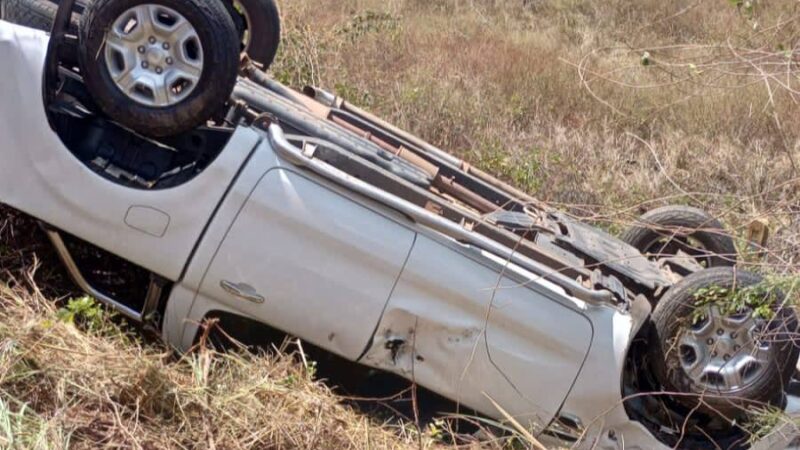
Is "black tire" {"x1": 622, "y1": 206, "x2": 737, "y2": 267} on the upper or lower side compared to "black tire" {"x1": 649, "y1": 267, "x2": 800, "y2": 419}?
upper

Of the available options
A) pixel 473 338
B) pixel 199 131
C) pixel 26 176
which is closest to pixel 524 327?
pixel 473 338

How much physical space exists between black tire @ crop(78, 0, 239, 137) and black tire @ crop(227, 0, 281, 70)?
144 centimetres

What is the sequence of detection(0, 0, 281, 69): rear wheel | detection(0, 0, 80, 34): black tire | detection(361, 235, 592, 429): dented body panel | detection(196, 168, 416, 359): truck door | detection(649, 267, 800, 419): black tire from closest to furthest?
detection(196, 168, 416, 359): truck door < detection(361, 235, 592, 429): dented body panel < detection(649, 267, 800, 419): black tire < detection(0, 0, 80, 34): black tire < detection(0, 0, 281, 69): rear wheel

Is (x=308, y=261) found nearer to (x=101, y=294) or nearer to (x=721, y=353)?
(x=101, y=294)

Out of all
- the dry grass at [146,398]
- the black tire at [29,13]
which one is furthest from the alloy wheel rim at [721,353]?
the black tire at [29,13]

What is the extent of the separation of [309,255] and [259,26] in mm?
2114

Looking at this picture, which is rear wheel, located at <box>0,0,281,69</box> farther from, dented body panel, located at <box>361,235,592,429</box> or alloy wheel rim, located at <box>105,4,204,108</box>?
dented body panel, located at <box>361,235,592,429</box>

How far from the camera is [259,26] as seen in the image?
5762 mm

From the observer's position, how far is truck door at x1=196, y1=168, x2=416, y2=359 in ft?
13.5

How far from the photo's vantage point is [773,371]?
15.1 feet

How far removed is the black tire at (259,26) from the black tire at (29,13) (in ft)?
3.62

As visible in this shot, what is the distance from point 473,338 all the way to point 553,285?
17.7 inches

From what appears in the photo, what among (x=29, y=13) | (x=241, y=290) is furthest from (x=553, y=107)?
(x=241, y=290)

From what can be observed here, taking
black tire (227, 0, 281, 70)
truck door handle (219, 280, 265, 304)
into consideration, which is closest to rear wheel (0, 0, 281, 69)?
black tire (227, 0, 281, 70)
